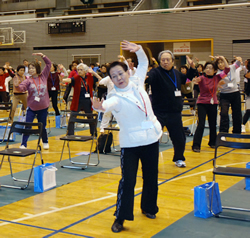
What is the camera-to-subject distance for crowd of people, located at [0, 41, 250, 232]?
129 inches

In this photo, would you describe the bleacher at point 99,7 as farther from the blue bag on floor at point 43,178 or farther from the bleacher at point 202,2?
the blue bag on floor at point 43,178

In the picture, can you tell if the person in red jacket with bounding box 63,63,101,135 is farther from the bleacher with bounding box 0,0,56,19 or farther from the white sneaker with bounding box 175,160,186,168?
the bleacher with bounding box 0,0,56,19

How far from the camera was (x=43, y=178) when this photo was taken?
4633mm

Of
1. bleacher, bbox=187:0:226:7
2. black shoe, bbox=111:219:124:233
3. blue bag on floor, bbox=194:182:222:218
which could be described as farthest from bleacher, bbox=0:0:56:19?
black shoe, bbox=111:219:124:233

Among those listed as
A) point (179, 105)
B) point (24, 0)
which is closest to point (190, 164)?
point (179, 105)

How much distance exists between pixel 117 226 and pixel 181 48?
16471 millimetres

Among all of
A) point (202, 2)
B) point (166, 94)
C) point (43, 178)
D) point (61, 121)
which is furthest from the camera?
point (202, 2)

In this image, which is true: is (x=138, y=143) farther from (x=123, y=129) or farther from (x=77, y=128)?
(x=77, y=128)

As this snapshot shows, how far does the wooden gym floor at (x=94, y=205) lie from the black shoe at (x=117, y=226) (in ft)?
0.15

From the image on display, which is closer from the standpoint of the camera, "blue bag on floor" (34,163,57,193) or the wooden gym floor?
the wooden gym floor

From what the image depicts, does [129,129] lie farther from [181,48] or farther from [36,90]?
[181,48]

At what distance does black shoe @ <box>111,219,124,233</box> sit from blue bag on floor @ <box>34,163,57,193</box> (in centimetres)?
154

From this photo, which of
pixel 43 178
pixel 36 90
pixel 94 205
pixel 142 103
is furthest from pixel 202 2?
pixel 142 103

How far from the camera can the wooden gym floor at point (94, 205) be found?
3424 millimetres
